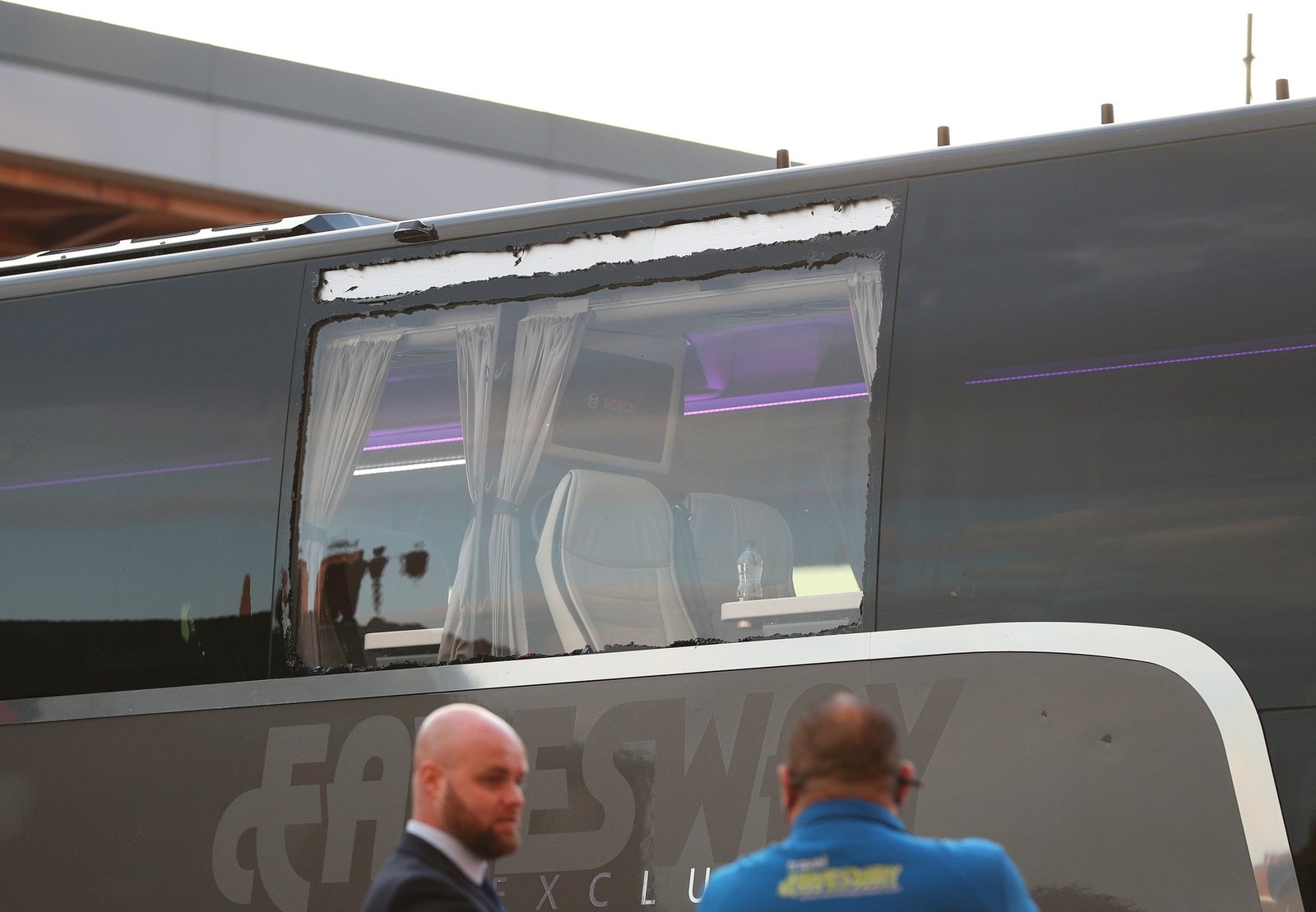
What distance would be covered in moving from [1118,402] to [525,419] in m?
1.94

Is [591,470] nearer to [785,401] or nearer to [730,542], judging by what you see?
[730,542]

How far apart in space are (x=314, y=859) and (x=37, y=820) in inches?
45.7

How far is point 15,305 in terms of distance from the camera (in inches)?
251

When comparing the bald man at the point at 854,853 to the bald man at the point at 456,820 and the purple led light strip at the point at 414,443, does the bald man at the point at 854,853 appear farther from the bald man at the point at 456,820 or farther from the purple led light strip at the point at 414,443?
the purple led light strip at the point at 414,443

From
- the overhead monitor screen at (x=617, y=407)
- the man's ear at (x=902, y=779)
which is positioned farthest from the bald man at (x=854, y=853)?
the overhead monitor screen at (x=617, y=407)

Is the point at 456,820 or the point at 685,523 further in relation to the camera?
the point at 685,523

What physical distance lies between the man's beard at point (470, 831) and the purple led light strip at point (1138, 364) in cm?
236

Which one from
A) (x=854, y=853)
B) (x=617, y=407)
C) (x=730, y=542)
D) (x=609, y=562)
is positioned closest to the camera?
(x=854, y=853)

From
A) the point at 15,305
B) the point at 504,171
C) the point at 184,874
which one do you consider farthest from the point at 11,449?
the point at 504,171

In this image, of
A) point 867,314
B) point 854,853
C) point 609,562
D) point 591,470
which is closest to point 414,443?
point 591,470

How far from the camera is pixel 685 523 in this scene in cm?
510

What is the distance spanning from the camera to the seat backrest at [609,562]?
16.6 ft

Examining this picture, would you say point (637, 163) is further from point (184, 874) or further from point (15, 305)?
point (184, 874)

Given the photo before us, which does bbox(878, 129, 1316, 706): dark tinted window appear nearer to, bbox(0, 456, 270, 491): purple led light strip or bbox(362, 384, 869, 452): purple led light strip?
bbox(362, 384, 869, 452): purple led light strip
